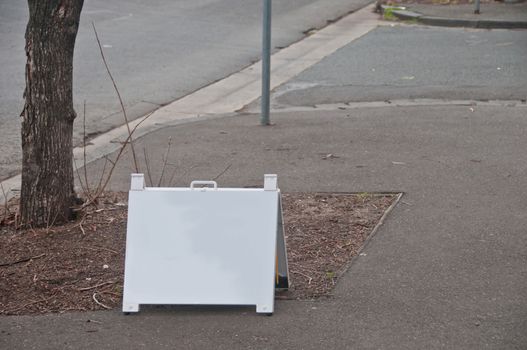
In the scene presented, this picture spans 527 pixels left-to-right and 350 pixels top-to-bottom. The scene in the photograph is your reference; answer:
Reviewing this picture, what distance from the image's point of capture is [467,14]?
17.5 meters

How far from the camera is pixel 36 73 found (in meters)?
6.32

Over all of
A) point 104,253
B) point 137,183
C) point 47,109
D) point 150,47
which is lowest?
point 150,47

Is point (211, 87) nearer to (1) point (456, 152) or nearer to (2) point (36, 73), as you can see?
(1) point (456, 152)

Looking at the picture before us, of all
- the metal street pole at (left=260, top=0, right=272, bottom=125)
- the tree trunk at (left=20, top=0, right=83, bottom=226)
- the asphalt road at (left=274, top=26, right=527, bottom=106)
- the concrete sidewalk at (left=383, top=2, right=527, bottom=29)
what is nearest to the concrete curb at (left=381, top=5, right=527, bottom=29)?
the concrete sidewalk at (left=383, top=2, right=527, bottom=29)

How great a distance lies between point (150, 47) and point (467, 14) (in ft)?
19.5

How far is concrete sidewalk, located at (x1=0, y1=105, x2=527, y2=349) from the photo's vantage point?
4965 millimetres

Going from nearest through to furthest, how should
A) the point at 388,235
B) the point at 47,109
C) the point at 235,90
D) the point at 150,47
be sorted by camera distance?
the point at 47,109
the point at 388,235
the point at 235,90
the point at 150,47

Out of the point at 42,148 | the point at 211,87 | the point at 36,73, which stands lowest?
the point at 211,87

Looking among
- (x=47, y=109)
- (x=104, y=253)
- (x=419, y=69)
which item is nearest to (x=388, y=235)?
(x=104, y=253)

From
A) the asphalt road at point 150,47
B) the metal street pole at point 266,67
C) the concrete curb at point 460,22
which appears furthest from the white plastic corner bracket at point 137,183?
the concrete curb at point 460,22

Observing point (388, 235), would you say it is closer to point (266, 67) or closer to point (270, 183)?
point (270, 183)

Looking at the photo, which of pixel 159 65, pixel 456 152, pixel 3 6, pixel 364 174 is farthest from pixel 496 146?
pixel 3 6

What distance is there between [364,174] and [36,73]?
9.51 feet

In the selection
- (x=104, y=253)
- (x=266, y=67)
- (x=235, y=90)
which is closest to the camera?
(x=104, y=253)
